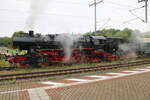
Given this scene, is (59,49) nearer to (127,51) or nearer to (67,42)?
(67,42)

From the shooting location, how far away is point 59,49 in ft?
56.2

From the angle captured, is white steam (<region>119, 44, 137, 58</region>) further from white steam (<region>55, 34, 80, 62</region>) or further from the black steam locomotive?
white steam (<region>55, 34, 80, 62</region>)

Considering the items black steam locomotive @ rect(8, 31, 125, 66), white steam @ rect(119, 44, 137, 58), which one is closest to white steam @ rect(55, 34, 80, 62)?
black steam locomotive @ rect(8, 31, 125, 66)

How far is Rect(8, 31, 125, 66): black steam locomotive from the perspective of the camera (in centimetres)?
1557

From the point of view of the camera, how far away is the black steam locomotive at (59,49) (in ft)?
51.1

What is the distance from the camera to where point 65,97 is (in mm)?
6273

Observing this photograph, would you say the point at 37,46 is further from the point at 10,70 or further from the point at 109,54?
the point at 109,54

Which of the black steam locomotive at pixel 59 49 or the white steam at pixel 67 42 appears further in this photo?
the white steam at pixel 67 42

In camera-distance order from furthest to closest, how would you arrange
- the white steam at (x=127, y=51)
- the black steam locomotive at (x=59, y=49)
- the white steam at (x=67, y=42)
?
the white steam at (x=127, y=51) < the white steam at (x=67, y=42) < the black steam locomotive at (x=59, y=49)

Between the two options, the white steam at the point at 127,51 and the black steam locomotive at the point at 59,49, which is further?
the white steam at the point at 127,51

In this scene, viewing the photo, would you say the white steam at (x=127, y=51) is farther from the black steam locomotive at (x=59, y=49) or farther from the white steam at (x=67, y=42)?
the white steam at (x=67, y=42)

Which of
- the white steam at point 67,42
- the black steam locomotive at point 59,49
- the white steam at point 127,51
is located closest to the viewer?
the black steam locomotive at point 59,49

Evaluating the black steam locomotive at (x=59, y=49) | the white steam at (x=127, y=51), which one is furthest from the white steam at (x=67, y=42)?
the white steam at (x=127, y=51)

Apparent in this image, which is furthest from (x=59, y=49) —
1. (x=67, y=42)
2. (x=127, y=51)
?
(x=127, y=51)
